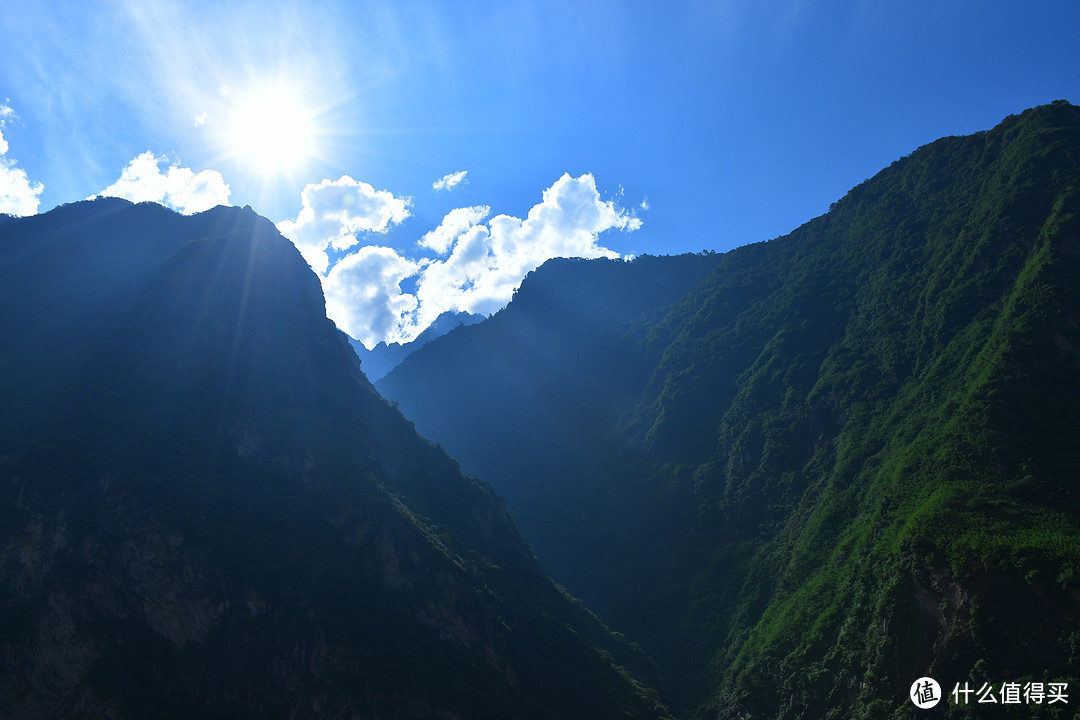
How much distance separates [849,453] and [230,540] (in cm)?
8569

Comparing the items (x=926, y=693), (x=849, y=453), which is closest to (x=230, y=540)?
(x=926, y=693)

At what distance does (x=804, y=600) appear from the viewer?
3059 inches

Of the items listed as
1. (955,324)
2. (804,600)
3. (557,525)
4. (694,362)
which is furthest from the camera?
(694,362)

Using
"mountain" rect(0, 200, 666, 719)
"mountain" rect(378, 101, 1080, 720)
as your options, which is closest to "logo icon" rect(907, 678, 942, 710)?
"mountain" rect(378, 101, 1080, 720)

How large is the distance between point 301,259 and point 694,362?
92.2m

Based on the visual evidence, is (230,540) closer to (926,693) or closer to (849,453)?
(926,693)

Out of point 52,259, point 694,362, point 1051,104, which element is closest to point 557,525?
point 694,362

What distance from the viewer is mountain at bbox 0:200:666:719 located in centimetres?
5638

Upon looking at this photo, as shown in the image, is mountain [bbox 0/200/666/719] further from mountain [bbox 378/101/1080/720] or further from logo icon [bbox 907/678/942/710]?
logo icon [bbox 907/678/942/710]

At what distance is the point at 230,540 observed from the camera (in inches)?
2564

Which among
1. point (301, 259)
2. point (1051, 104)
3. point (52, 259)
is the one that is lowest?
point (52, 259)

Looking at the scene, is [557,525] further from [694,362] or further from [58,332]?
[58,332]

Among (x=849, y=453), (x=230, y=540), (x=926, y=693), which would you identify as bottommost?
(x=926, y=693)

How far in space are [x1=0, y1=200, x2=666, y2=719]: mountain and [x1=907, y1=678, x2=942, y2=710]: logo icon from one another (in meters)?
31.9
